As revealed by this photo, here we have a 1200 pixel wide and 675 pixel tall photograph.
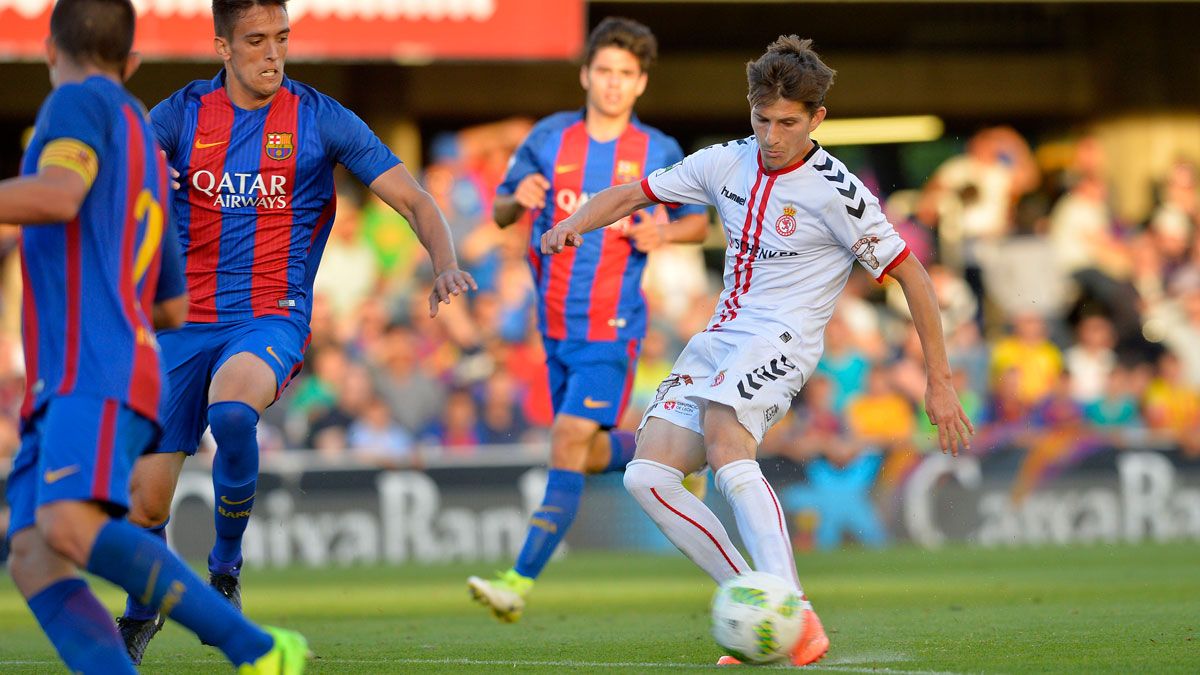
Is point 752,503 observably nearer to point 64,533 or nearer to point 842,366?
point 64,533

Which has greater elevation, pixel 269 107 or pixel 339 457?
pixel 269 107

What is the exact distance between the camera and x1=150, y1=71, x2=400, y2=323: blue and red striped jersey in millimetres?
6652

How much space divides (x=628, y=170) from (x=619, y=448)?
4.86 feet

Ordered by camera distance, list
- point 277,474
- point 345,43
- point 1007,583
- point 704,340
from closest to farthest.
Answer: point 704,340 → point 1007,583 → point 277,474 → point 345,43

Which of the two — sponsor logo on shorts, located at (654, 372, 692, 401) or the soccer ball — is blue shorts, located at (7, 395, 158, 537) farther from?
sponsor logo on shorts, located at (654, 372, 692, 401)

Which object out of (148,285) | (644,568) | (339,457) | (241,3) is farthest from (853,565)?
(148,285)

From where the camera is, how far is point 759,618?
225 inches

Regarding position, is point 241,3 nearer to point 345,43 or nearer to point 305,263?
point 305,263

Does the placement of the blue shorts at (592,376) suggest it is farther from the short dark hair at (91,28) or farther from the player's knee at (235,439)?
the short dark hair at (91,28)

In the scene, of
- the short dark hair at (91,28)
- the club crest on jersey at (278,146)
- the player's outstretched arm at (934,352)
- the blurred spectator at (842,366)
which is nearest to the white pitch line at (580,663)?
the player's outstretched arm at (934,352)

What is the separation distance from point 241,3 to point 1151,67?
54.8 ft

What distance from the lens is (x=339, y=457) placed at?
555 inches

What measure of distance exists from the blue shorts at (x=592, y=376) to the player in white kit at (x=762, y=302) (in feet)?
6.92

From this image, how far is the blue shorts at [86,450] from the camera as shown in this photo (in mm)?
4355
